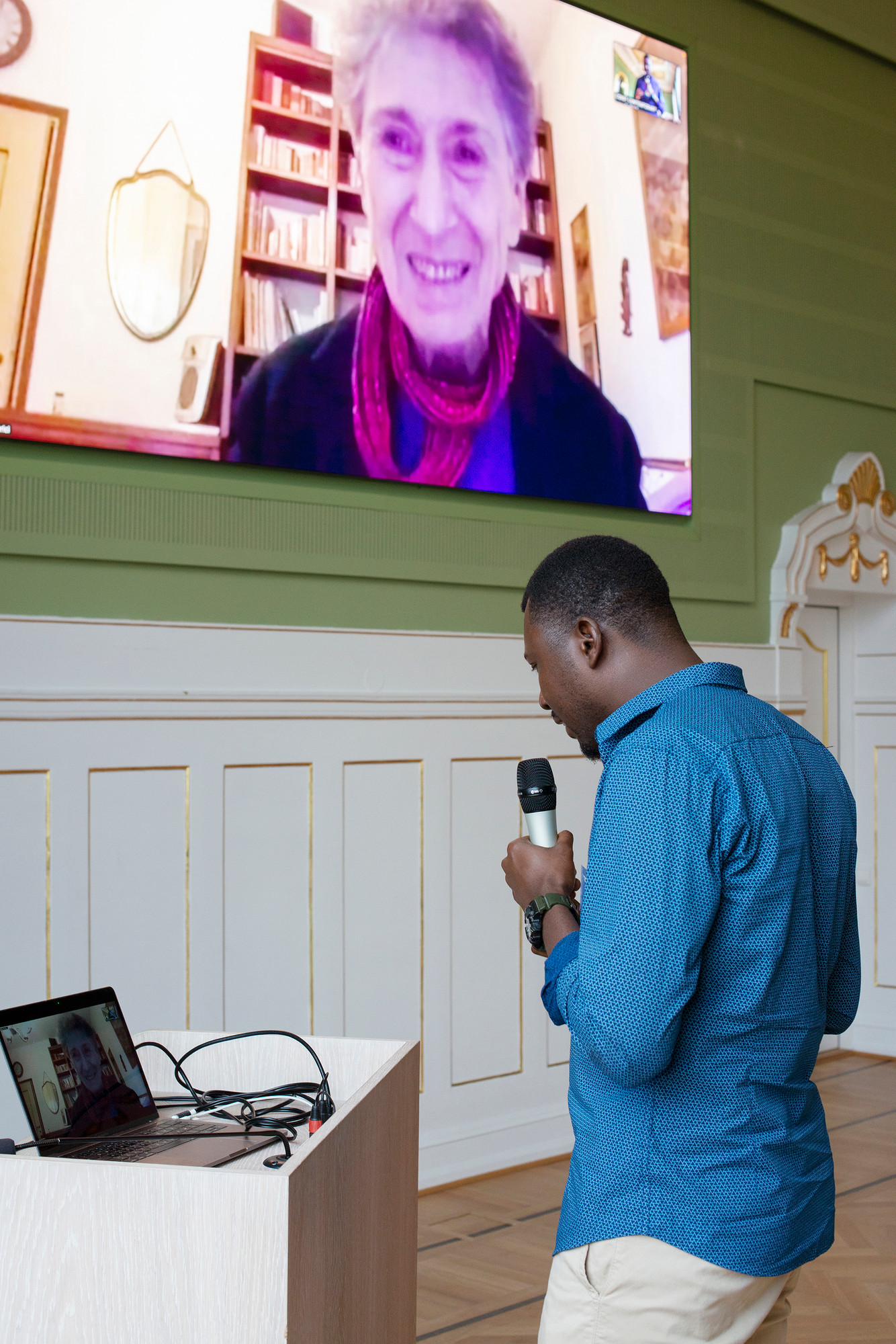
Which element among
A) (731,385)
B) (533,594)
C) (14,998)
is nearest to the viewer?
(533,594)

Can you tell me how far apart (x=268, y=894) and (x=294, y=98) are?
2.57 meters

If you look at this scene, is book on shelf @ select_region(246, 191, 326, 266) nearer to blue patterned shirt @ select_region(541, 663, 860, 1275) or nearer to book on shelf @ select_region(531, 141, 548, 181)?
book on shelf @ select_region(531, 141, 548, 181)

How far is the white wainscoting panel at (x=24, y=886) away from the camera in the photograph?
129 inches

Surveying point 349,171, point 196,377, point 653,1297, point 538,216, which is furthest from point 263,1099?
point 538,216

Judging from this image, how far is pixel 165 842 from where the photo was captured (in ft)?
11.8

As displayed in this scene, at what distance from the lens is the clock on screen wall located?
3.31 m

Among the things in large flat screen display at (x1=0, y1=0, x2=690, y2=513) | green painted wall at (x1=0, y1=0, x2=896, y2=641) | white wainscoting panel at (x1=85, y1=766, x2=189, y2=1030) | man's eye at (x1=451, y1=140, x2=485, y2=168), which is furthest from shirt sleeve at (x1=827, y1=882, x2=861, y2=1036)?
man's eye at (x1=451, y1=140, x2=485, y2=168)

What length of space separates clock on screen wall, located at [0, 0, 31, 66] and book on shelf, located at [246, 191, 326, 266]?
760 millimetres

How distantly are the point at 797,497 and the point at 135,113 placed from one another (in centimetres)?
328

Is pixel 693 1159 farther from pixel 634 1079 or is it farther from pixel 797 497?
pixel 797 497

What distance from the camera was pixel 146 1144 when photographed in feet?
5.27

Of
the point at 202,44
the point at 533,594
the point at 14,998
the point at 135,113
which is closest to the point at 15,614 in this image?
the point at 14,998

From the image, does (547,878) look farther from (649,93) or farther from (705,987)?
(649,93)

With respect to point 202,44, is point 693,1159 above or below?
below
